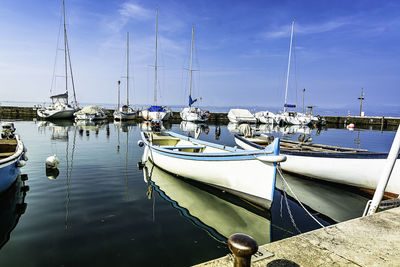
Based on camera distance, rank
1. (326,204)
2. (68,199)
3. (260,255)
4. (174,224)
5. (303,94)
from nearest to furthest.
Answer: (260,255) → (174,224) → (68,199) → (326,204) → (303,94)

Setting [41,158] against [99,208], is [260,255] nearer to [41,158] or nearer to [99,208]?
[99,208]

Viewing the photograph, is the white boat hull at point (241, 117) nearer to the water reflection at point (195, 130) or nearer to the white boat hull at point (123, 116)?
the water reflection at point (195, 130)

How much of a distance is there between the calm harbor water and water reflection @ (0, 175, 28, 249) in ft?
0.09

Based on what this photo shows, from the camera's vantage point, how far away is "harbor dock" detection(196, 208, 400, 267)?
338 centimetres

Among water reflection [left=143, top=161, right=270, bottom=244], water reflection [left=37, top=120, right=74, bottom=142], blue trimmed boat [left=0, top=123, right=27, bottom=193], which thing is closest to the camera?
water reflection [left=143, top=161, right=270, bottom=244]

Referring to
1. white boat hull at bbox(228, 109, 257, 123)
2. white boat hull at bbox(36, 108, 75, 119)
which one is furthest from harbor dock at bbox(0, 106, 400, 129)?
white boat hull at bbox(36, 108, 75, 119)

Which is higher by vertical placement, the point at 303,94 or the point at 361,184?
the point at 303,94

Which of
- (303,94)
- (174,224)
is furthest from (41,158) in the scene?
(303,94)

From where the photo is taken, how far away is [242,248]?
2.40m

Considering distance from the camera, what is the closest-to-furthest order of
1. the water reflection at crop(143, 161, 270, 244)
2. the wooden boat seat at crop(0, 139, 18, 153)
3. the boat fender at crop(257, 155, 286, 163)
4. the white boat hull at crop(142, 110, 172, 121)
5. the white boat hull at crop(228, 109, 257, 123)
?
1. the water reflection at crop(143, 161, 270, 244)
2. the boat fender at crop(257, 155, 286, 163)
3. the wooden boat seat at crop(0, 139, 18, 153)
4. the white boat hull at crop(142, 110, 172, 121)
5. the white boat hull at crop(228, 109, 257, 123)

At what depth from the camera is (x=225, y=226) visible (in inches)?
266

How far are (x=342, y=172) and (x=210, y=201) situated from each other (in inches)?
230

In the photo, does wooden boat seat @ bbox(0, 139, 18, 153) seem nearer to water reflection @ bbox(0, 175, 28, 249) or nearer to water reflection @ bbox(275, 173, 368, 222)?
water reflection @ bbox(0, 175, 28, 249)

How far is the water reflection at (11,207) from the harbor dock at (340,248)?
18.9ft
